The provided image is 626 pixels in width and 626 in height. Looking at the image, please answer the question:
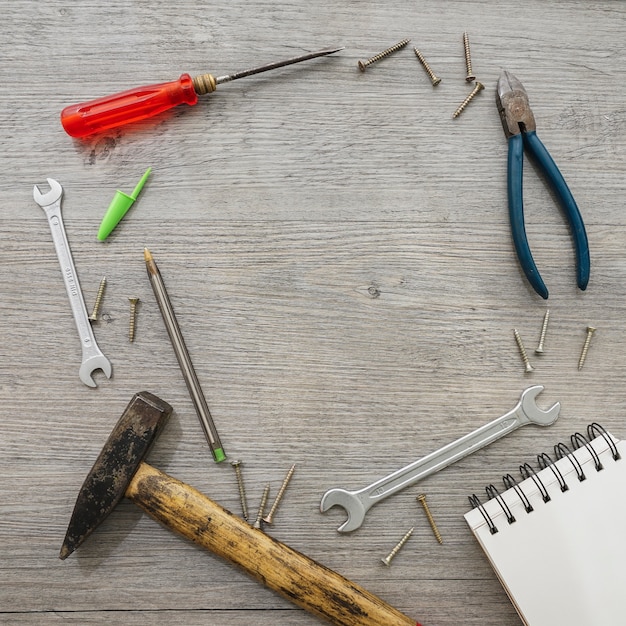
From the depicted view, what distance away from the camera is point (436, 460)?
3.23 feet

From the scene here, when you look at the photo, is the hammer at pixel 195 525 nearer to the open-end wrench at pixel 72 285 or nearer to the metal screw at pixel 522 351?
the open-end wrench at pixel 72 285

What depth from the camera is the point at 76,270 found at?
0.98 meters

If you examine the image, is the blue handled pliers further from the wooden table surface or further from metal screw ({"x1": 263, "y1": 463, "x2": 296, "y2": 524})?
metal screw ({"x1": 263, "y1": 463, "x2": 296, "y2": 524})

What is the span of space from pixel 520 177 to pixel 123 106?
69 centimetres

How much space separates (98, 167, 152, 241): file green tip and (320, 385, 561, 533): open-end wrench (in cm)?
58

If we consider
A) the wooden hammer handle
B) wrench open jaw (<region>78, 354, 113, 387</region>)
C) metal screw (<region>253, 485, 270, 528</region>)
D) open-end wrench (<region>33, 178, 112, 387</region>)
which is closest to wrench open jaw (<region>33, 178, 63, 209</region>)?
open-end wrench (<region>33, 178, 112, 387</region>)

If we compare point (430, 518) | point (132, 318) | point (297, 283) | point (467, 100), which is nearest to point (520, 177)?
point (467, 100)

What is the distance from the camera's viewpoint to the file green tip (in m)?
0.97

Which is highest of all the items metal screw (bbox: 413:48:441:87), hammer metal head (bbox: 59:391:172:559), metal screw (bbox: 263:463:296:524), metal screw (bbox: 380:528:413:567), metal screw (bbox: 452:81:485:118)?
metal screw (bbox: 413:48:441:87)

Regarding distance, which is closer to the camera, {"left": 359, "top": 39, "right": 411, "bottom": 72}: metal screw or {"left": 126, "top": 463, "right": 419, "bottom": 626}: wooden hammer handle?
{"left": 126, "top": 463, "right": 419, "bottom": 626}: wooden hammer handle

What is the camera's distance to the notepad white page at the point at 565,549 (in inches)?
36.7

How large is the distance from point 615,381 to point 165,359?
803 mm

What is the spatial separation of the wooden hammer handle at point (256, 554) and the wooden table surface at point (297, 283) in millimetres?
64

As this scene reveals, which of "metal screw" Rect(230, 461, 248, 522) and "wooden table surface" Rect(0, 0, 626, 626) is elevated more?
"wooden table surface" Rect(0, 0, 626, 626)
